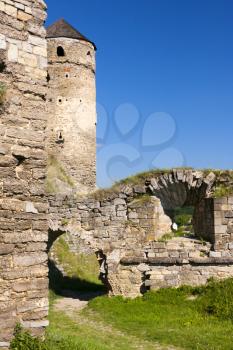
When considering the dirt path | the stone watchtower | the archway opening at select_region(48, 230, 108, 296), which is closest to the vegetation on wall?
the archway opening at select_region(48, 230, 108, 296)

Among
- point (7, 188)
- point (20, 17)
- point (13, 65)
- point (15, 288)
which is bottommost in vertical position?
point (15, 288)

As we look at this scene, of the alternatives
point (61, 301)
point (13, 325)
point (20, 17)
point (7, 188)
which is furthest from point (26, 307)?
point (61, 301)

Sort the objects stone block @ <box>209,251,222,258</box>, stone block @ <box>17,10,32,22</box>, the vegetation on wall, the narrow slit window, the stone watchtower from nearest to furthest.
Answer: stone block @ <box>17,10,32,22</box>
stone block @ <box>209,251,222,258</box>
the vegetation on wall
the stone watchtower
the narrow slit window

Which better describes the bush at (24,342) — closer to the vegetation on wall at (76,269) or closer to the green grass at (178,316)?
the green grass at (178,316)

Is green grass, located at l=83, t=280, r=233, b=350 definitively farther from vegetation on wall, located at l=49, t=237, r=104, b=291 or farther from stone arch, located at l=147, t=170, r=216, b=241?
vegetation on wall, located at l=49, t=237, r=104, b=291

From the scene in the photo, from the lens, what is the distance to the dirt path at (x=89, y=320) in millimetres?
7520

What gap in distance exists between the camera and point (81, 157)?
28438mm

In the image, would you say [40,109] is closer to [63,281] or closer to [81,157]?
[63,281]

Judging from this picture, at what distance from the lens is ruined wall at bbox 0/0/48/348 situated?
5.41 m

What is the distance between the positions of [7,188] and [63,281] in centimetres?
962

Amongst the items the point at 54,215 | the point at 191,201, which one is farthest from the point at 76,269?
the point at 191,201

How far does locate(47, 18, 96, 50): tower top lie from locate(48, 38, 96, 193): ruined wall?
341 mm

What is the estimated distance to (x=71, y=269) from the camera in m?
15.5

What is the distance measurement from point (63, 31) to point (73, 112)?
580 centimetres
